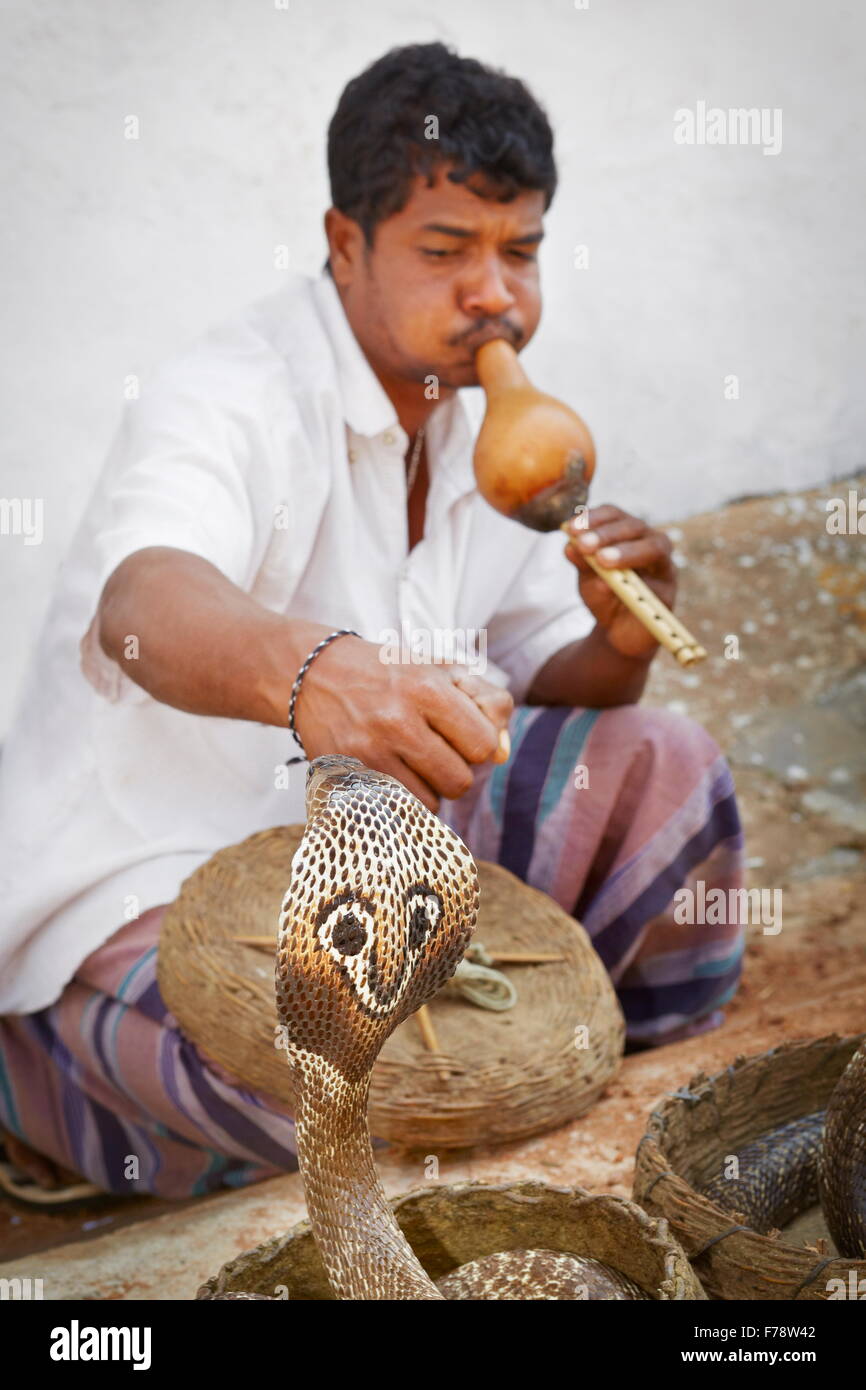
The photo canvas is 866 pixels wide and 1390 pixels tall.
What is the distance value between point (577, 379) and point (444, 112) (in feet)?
7.13

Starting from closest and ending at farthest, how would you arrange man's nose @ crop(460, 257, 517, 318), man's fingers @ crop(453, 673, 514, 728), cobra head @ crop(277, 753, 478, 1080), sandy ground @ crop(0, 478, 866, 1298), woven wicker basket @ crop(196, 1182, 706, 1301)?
cobra head @ crop(277, 753, 478, 1080), woven wicker basket @ crop(196, 1182, 706, 1301), man's fingers @ crop(453, 673, 514, 728), sandy ground @ crop(0, 478, 866, 1298), man's nose @ crop(460, 257, 517, 318)

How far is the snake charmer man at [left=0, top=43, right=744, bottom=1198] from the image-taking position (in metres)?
2.22

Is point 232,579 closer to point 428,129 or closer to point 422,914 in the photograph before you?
point 428,129

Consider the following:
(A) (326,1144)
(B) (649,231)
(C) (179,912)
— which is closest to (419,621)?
(C) (179,912)

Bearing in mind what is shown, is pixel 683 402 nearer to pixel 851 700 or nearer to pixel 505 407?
pixel 851 700

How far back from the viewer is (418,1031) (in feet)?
6.73

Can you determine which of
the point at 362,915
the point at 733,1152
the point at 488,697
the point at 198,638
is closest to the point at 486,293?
the point at 198,638

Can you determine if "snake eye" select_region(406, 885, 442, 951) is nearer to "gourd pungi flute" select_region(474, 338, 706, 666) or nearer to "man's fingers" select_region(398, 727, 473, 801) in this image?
"man's fingers" select_region(398, 727, 473, 801)

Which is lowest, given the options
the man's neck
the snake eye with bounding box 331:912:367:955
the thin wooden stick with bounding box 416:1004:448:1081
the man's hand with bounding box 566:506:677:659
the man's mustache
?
the thin wooden stick with bounding box 416:1004:448:1081

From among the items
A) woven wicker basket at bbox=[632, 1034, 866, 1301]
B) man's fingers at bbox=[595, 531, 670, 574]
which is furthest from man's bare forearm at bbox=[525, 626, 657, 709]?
woven wicker basket at bbox=[632, 1034, 866, 1301]

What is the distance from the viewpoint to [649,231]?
450cm

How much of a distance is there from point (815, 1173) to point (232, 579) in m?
1.15

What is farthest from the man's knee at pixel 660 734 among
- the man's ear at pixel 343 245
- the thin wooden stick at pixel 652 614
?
the man's ear at pixel 343 245

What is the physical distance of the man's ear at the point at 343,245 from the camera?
97.0 inches
